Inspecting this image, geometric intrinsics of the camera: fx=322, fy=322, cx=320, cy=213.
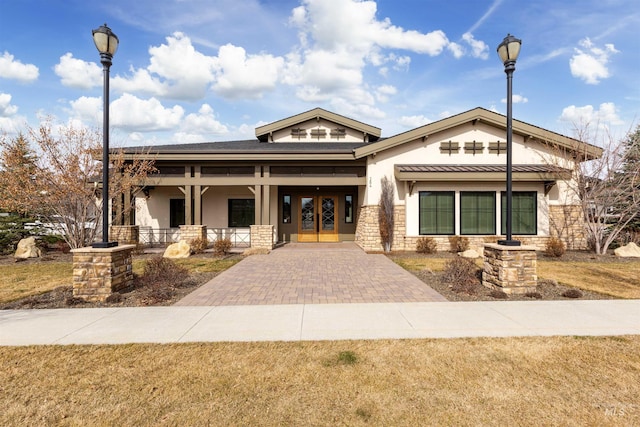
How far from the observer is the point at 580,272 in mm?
9805

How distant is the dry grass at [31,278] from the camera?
7660 millimetres

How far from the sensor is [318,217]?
18.1 metres

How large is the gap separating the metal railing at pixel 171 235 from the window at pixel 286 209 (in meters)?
2.33

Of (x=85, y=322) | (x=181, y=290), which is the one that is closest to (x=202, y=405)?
(x=85, y=322)

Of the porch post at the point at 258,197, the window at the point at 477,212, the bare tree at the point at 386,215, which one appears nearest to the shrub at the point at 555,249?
the window at the point at 477,212

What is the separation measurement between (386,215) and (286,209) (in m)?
6.22

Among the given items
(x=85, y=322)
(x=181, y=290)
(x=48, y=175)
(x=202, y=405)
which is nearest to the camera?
(x=202, y=405)

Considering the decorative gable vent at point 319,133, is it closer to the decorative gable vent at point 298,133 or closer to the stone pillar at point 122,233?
the decorative gable vent at point 298,133

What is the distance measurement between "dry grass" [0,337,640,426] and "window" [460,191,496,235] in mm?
10337

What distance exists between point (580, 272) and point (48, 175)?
18.7 meters

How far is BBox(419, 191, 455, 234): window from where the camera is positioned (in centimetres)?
1461

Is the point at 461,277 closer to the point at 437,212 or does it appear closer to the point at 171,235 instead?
the point at 437,212

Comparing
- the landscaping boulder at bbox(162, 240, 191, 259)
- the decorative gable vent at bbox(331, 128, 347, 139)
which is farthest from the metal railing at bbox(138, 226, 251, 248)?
the decorative gable vent at bbox(331, 128, 347, 139)

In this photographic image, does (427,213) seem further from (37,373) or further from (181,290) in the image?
(37,373)
